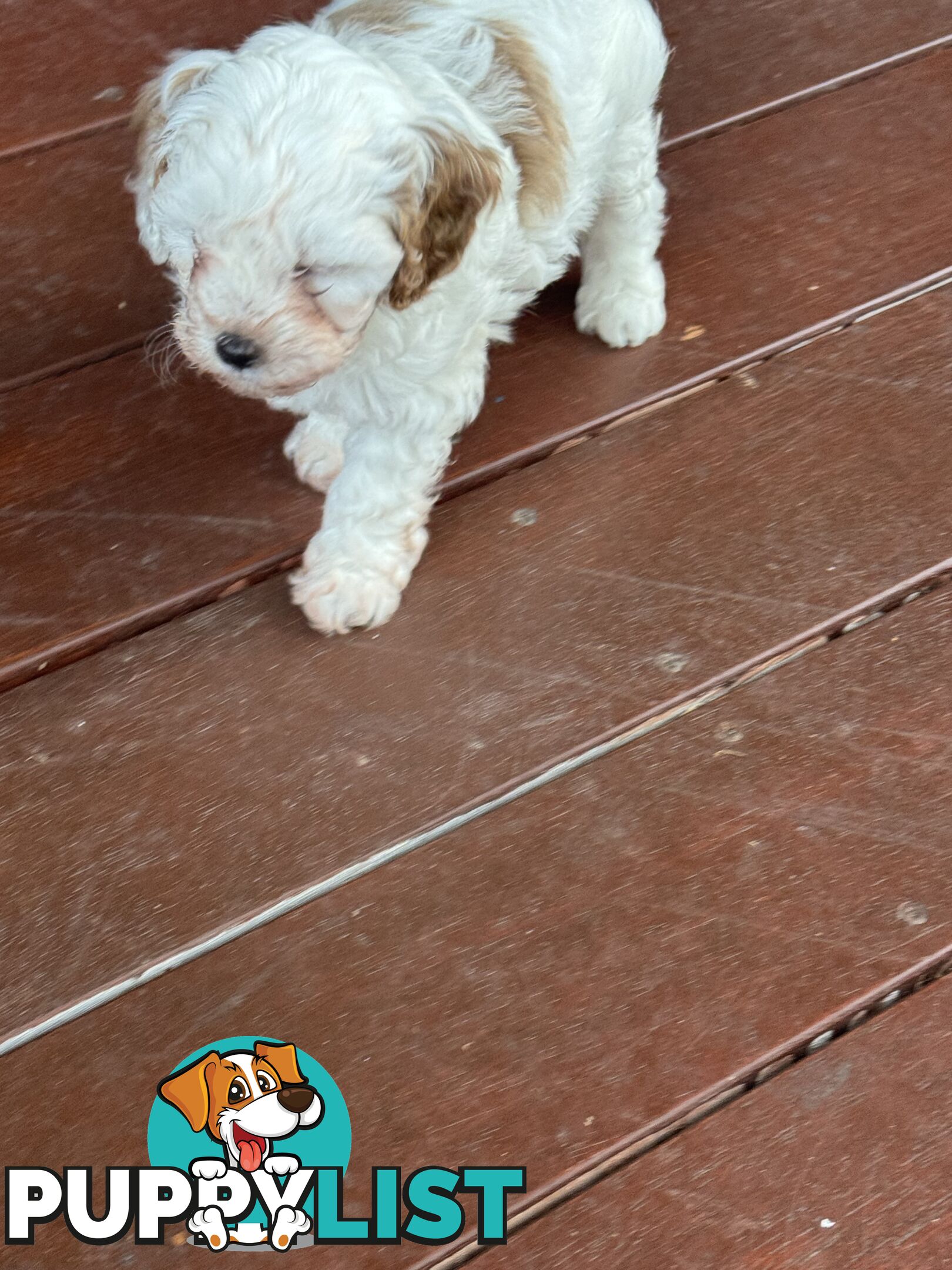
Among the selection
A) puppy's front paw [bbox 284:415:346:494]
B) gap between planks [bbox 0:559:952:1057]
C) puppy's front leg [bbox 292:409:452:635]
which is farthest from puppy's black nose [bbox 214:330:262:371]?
gap between planks [bbox 0:559:952:1057]

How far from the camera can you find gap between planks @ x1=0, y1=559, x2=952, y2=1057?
127 centimetres

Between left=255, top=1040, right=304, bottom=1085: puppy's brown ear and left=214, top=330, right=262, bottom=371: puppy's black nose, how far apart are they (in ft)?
2.19

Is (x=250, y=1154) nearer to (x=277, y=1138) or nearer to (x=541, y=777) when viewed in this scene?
(x=277, y=1138)

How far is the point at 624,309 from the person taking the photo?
1.73 m

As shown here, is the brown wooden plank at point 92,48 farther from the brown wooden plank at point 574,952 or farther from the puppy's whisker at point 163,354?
the brown wooden plank at point 574,952

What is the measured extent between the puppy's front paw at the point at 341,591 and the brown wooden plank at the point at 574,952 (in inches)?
6.9

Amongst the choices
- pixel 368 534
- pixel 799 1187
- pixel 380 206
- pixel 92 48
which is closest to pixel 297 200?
pixel 380 206

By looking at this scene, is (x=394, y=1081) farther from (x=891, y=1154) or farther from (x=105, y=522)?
(x=105, y=522)

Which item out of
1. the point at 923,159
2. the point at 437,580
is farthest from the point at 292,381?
the point at 923,159

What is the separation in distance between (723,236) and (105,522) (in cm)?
101

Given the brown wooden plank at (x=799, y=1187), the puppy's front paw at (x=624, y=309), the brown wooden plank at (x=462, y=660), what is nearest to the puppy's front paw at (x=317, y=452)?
the brown wooden plank at (x=462, y=660)

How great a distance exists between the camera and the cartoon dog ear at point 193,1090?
1.21 metres

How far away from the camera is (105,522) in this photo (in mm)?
1588

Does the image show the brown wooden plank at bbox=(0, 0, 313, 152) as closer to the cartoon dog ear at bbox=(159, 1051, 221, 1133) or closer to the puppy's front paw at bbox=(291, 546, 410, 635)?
the puppy's front paw at bbox=(291, 546, 410, 635)
